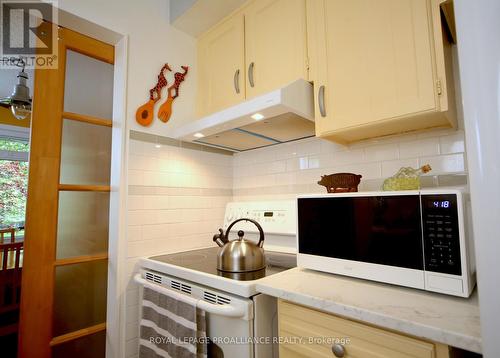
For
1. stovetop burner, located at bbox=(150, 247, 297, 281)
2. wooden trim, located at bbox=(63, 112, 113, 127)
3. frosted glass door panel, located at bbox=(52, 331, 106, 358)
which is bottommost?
frosted glass door panel, located at bbox=(52, 331, 106, 358)

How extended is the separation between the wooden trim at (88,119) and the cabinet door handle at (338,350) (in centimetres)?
154

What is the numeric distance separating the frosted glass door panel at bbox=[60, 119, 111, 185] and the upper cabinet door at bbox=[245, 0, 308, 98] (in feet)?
2.94

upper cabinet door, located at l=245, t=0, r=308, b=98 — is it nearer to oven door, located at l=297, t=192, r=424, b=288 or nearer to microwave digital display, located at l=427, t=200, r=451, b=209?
oven door, located at l=297, t=192, r=424, b=288

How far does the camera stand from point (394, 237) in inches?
33.3

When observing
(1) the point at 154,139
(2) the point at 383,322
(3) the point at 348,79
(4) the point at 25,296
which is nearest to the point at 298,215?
(2) the point at 383,322

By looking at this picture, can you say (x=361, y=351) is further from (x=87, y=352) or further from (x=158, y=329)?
(x=87, y=352)

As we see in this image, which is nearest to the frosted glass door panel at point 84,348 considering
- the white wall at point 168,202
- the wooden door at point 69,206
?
the wooden door at point 69,206

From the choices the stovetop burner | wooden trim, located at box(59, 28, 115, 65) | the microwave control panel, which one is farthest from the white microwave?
wooden trim, located at box(59, 28, 115, 65)

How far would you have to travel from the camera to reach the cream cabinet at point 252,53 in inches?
50.6

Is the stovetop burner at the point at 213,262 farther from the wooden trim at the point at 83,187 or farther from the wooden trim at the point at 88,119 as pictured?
the wooden trim at the point at 88,119

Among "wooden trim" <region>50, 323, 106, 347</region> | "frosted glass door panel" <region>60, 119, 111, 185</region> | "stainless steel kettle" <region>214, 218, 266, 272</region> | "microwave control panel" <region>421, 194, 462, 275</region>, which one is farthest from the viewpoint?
"frosted glass door panel" <region>60, 119, 111, 185</region>

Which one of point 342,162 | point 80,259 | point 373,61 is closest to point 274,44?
point 373,61

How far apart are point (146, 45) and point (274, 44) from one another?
81 cm

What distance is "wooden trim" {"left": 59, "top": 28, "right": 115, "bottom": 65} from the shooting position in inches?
53.9
